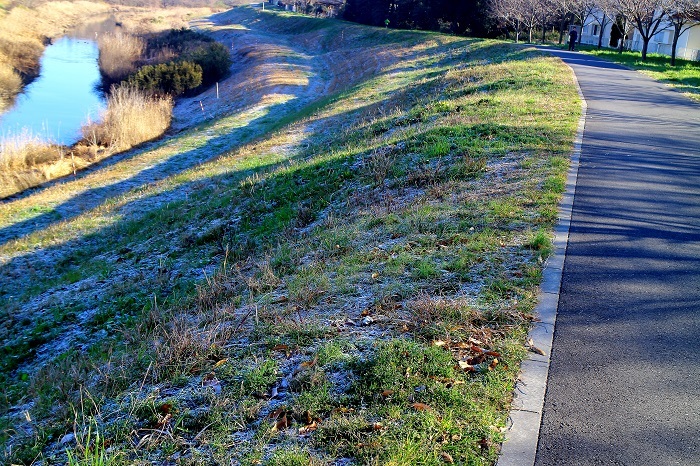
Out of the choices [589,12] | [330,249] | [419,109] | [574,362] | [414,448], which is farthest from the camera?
[589,12]

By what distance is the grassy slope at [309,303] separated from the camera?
153 inches

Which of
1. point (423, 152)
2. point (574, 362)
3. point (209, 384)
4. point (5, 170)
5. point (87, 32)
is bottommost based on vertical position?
point (5, 170)

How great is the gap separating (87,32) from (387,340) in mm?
71841

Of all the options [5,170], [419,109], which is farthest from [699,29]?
[5,170]

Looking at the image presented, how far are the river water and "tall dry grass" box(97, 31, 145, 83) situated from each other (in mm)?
1279

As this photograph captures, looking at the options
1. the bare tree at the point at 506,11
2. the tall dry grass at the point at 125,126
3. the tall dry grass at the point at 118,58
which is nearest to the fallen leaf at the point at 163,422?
the tall dry grass at the point at 125,126

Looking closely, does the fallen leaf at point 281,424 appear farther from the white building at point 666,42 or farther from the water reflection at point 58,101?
the white building at point 666,42

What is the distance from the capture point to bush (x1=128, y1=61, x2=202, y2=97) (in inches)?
1404

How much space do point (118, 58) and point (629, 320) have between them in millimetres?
43697

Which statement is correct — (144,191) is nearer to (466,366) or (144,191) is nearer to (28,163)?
(28,163)

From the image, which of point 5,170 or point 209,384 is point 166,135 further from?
point 209,384

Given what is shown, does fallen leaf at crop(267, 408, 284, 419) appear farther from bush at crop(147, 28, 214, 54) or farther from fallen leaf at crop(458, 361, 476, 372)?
bush at crop(147, 28, 214, 54)

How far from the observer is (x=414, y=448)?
3.47 meters

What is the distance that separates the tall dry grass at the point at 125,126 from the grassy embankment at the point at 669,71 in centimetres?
2212
